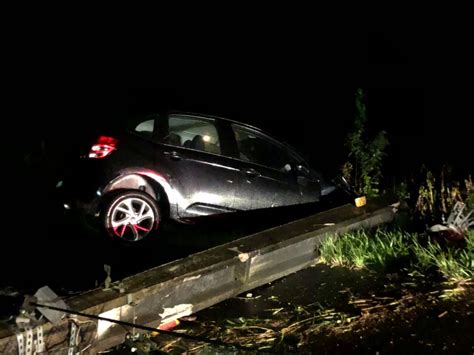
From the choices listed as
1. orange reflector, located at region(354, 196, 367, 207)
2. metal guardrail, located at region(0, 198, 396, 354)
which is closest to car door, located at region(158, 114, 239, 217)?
metal guardrail, located at region(0, 198, 396, 354)

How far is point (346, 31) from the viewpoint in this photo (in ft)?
66.4

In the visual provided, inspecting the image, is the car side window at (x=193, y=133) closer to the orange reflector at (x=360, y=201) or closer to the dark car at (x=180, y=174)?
the dark car at (x=180, y=174)

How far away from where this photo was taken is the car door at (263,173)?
785 cm

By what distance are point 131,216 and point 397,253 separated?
2944mm

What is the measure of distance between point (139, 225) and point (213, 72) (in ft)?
37.9

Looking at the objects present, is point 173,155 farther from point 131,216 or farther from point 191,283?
point 191,283

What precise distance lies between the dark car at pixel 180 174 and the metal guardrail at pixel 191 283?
1.01 metres

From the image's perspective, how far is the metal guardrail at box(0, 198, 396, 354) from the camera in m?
4.82

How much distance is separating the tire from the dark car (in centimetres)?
1

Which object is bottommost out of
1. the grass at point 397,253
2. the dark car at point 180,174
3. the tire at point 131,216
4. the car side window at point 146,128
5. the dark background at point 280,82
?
the grass at point 397,253

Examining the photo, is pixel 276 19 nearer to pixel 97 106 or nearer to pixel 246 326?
pixel 97 106

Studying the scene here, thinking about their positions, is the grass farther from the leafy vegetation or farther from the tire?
the tire

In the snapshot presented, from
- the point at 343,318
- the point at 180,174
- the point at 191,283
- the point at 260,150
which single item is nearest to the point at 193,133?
the point at 180,174

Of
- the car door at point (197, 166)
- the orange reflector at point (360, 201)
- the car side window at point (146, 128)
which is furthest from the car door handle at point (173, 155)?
the orange reflector at point (360, 201)
